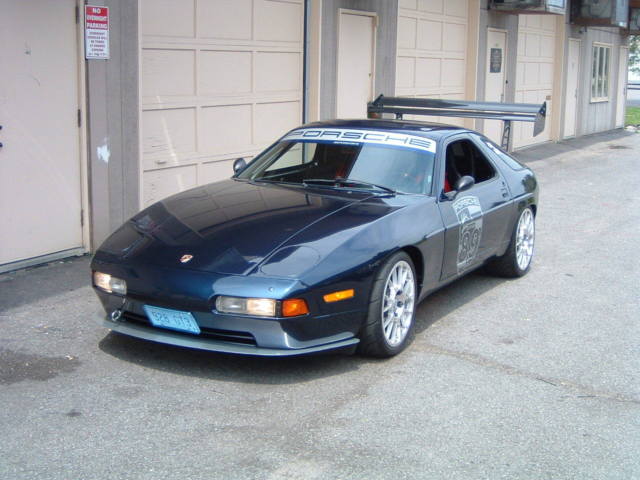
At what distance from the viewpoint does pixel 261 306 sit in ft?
16.6

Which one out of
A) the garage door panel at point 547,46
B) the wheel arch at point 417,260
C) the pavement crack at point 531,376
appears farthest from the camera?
the garage door panel at point 547,46

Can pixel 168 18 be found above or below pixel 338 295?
above

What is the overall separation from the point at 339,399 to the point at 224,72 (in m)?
5.76

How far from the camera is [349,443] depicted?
4.48 metres

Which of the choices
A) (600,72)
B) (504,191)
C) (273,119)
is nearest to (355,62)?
(273,119)

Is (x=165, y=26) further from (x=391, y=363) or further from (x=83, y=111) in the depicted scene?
(x=391, y=363)

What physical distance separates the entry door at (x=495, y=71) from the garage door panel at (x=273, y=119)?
22.0 ft

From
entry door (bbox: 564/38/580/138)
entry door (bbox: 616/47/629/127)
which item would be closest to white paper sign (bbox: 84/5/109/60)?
entry door (bbox: 564/38/580/138)

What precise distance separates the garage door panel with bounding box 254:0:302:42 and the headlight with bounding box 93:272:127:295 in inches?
219

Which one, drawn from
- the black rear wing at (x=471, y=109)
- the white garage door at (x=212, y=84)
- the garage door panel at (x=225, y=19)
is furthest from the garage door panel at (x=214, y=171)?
the black rear wing at (x=471, y=109)

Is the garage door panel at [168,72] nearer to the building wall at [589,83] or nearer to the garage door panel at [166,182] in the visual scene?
the garage door panel at [166,182]

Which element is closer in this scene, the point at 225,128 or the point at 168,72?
the point at 168,72

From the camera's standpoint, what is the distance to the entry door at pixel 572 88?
2169cm

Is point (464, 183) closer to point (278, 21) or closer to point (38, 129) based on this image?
point (38, 129)
